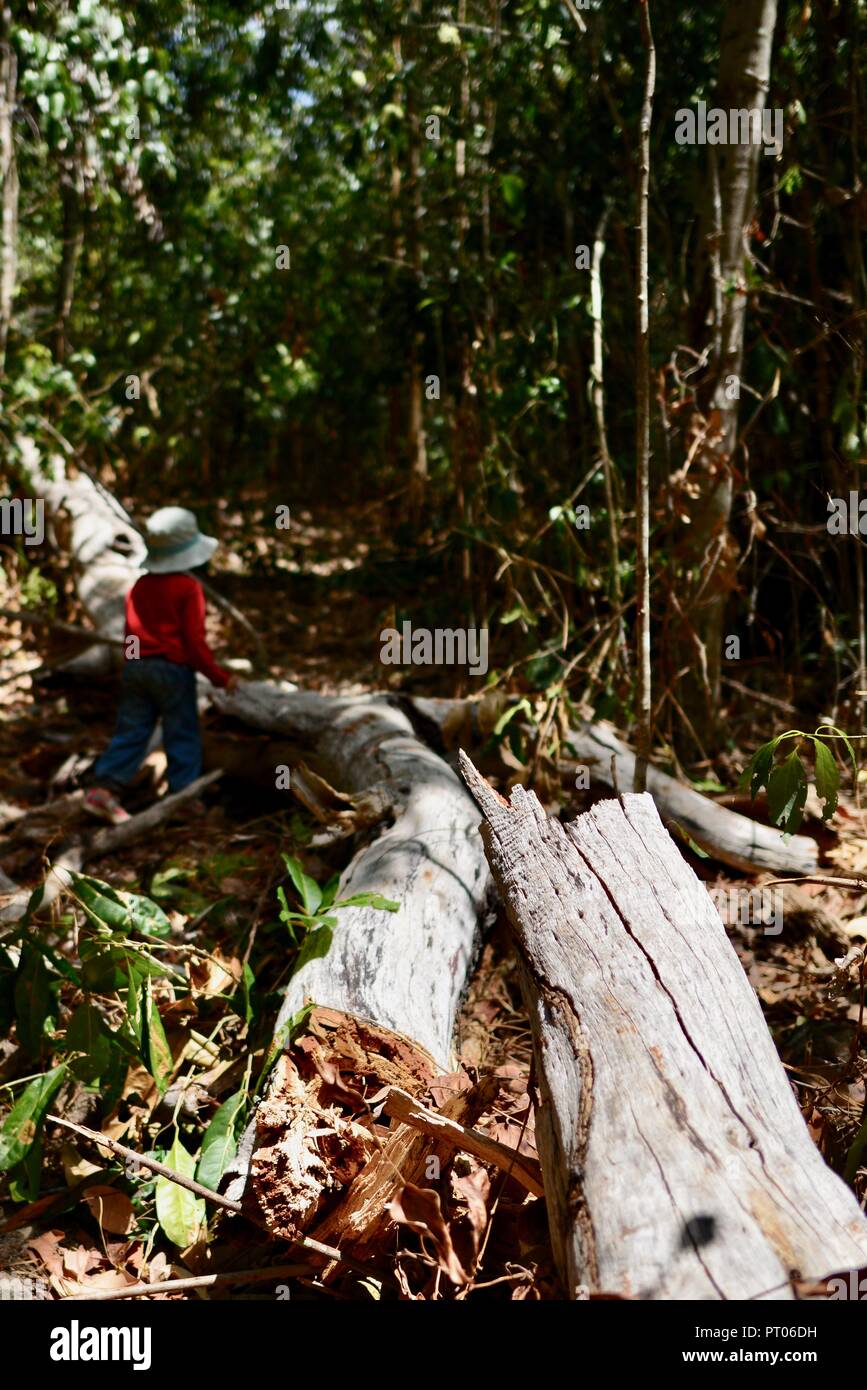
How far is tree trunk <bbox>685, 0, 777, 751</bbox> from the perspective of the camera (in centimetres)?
402

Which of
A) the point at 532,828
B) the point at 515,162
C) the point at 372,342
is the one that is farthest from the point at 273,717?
the point at 372,342

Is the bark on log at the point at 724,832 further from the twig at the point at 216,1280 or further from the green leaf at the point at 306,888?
the twig at the point at 216,1280

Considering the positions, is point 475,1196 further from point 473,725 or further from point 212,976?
point 473,725

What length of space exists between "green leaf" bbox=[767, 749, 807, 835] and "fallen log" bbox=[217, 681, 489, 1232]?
921 mm

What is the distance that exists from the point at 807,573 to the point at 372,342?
14.0ft

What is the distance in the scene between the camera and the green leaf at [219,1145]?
2.16 m

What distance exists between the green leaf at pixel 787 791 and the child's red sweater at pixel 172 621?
302cm

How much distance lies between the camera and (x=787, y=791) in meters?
2.13

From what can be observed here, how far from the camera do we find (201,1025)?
118 inches

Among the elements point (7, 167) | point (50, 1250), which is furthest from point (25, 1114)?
point (7, 167)

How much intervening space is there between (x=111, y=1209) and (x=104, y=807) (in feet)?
6.97

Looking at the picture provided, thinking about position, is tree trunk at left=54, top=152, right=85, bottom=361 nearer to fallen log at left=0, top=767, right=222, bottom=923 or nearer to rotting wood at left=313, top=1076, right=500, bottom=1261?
fallen log at left=0, top=767, right=222, bottom=923

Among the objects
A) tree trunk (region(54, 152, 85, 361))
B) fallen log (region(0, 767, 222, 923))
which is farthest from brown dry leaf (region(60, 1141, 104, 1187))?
tree trunk (region(54, 152, 85, 361))

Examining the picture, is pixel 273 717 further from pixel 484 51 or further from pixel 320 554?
pixel 484 51
